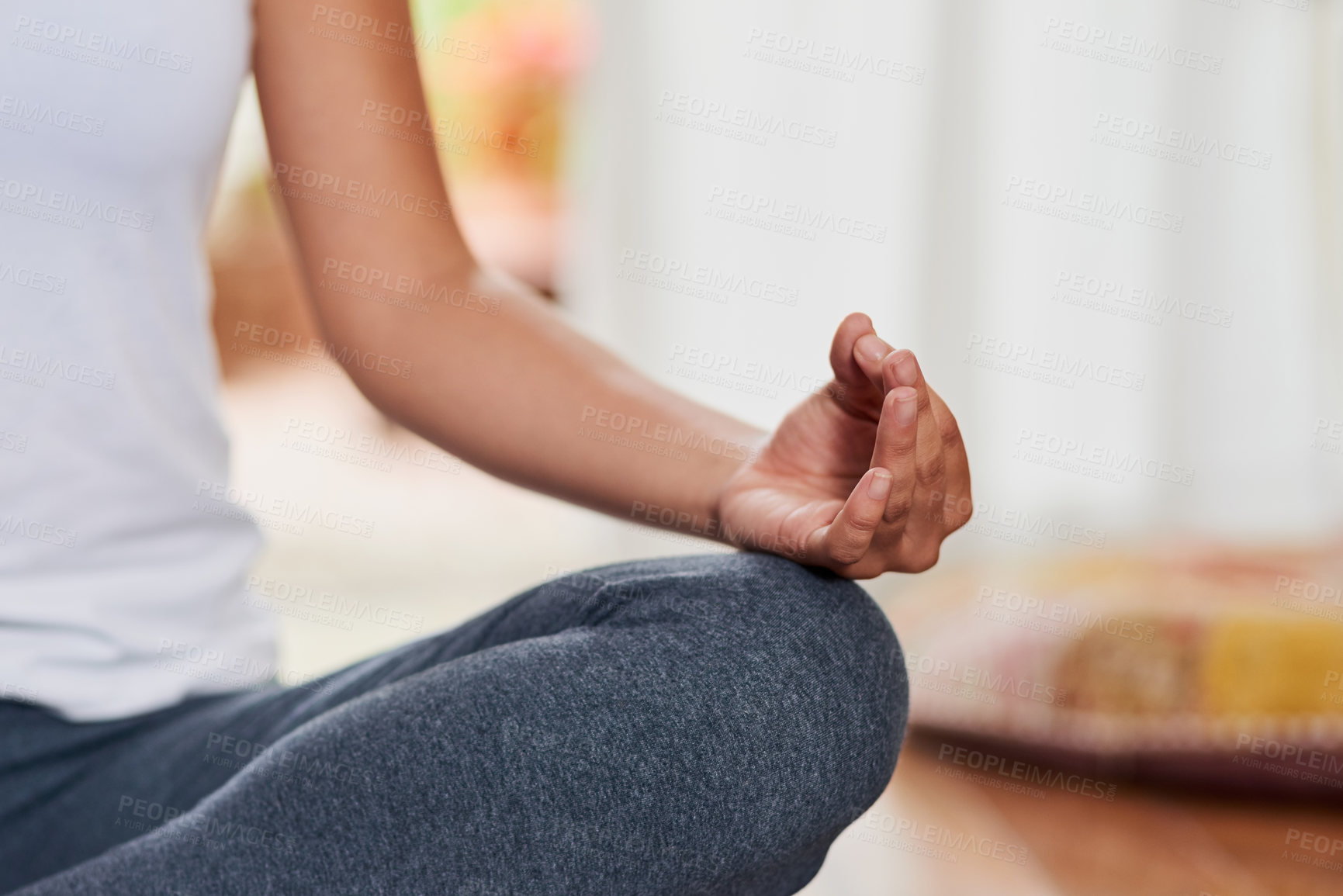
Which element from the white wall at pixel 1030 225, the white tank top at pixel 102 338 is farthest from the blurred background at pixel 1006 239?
the white tank top at pixel 102 338

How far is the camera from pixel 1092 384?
2197mm

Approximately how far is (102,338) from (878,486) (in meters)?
0.47

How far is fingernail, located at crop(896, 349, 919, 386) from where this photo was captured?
579 millimetres

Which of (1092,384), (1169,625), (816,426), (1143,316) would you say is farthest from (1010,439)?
(816,426)

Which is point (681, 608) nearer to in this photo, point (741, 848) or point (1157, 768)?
point (741, 848)

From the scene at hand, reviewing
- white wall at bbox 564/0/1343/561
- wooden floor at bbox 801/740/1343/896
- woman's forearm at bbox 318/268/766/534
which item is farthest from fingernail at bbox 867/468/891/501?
white wall at bbox 564/0/1343/561

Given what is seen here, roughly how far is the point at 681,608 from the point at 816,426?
15 centimetres

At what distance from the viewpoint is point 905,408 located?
1.86 feet

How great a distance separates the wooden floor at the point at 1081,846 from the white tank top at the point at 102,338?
2.50ft

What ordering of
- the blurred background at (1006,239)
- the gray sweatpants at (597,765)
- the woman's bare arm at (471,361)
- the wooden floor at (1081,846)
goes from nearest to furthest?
the gray sweatpants at (597,765) → the woman's bare arm at (471,361) → the wooden floor at (1081,846) → the blurred background at (1006,239)

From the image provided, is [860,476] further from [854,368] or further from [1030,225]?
[1030,225]

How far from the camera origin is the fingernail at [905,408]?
57 cm

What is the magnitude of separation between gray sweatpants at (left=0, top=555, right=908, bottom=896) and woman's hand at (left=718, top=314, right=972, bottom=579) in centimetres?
3

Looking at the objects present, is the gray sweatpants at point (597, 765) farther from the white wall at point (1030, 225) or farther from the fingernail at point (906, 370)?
the white wall at point (1030, 225)
